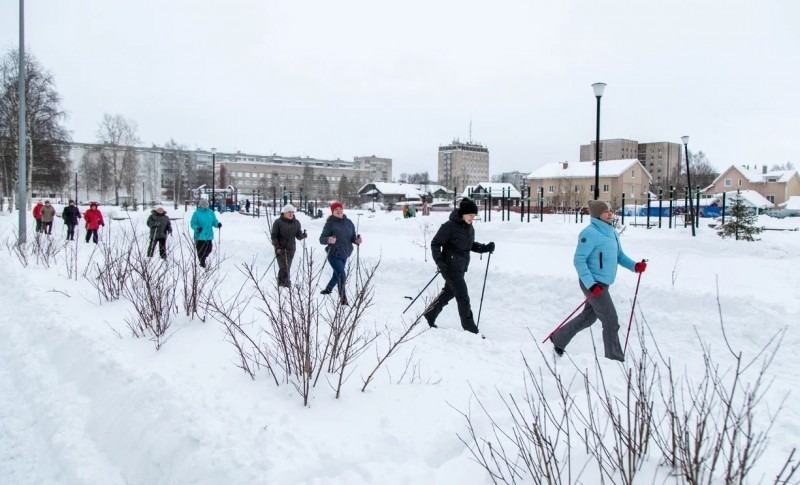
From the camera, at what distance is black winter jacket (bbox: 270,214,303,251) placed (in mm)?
9047

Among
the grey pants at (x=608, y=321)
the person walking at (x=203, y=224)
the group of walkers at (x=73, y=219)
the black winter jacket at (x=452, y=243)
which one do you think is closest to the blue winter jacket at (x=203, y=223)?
the person walking at (x=203, y=224)

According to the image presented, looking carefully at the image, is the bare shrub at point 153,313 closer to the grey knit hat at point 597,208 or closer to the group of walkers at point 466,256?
the group of walkers at point 466,256

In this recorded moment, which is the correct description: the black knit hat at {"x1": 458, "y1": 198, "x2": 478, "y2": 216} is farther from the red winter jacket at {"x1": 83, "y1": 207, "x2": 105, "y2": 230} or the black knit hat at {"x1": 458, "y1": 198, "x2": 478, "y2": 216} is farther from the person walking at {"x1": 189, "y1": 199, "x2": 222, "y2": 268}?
the red winter jacket at {"x1": 83, "y1": 207, "x2": 105, "y2": 230}

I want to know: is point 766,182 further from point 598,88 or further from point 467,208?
point 467,208

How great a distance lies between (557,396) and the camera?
156 inches

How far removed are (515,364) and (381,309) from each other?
3.42 metres

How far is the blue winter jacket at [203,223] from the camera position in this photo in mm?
10367

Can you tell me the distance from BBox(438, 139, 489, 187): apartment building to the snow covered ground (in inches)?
5039

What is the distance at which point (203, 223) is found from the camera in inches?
412

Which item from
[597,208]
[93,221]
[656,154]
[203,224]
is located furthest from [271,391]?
[656,154]

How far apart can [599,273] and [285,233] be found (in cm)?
549

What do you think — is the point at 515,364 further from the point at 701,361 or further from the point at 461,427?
the point at 701,361

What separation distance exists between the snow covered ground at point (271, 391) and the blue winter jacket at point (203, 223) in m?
2.36

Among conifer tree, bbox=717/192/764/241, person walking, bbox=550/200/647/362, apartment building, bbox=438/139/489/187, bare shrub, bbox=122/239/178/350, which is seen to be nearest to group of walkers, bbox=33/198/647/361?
person walking, bbox=550/200/647/362
